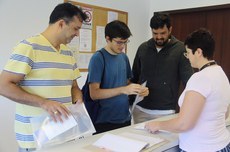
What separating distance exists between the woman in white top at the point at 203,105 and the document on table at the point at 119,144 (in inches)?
7.5

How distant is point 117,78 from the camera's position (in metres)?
1.89

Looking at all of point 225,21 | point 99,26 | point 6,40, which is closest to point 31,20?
point 6,40

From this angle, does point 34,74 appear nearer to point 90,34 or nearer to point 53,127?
point 53,127

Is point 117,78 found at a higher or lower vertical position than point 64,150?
higher

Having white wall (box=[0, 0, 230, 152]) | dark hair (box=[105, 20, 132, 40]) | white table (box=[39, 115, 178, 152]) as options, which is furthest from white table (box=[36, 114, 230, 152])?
white wall (box=[0, 0, 230, 152])

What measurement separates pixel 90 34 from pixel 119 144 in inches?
90.1

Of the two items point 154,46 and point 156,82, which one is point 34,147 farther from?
point 154,46

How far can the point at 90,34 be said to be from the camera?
334cm

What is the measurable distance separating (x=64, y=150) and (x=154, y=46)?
1266 mm

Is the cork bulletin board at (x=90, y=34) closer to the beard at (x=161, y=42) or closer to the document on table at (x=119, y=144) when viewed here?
the beard at (x=161, y=42)

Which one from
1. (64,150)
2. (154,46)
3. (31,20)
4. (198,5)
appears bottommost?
(64,150)

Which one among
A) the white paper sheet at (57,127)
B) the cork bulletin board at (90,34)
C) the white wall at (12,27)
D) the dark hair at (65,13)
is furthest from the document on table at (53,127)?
the cork bulletin board at (90,34)

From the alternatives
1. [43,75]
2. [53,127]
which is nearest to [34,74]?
[43,75]

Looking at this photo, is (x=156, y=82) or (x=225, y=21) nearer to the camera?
(x=156, y=82)
